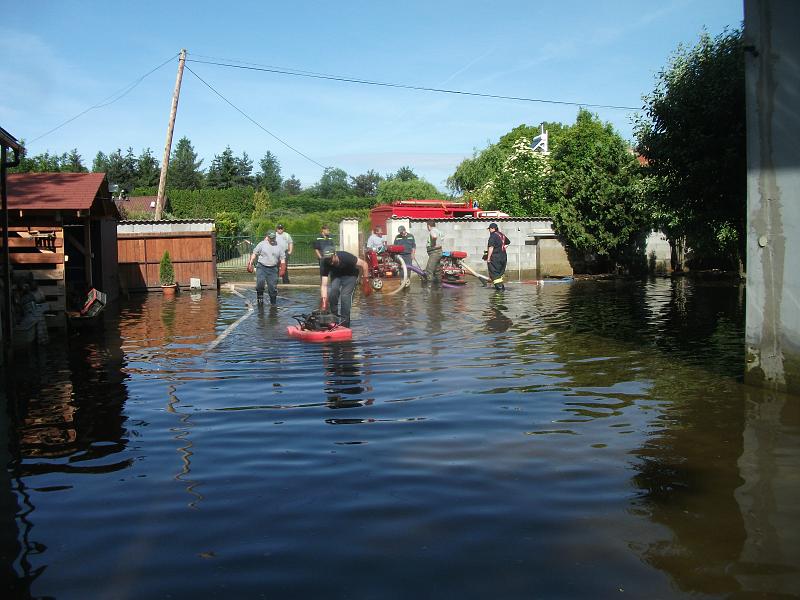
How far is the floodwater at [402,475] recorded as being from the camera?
12.9 ft

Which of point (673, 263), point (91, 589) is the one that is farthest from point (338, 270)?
point (673, 263)

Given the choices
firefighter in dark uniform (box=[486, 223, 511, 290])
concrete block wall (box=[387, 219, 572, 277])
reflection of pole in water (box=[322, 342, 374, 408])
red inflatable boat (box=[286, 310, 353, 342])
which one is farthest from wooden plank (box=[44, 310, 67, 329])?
concrete block wall (box=[387, 219, 572, 277])

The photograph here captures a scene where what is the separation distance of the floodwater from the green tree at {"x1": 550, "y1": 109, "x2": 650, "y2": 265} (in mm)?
16987

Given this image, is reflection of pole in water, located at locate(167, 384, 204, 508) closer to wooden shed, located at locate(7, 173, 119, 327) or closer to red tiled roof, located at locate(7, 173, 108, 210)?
wooden shed, located at locate(7, 173, 119, 327)

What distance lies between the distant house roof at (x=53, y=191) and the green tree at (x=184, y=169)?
64389 mm

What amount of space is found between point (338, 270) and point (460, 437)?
21.2 feet

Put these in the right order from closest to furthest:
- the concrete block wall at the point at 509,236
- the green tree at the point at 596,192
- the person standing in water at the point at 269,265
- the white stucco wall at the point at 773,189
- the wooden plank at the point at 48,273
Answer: the white stucco wall at the point at 773,189, the wooden plank at the point at 48,273, the person standing in water at the point at 269,265, the green tree at the point at 596,192, the concrete block wall at the point at 509,236

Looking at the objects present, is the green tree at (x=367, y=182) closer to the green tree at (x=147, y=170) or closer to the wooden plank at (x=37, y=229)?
the green tree at (x=147, y=170)

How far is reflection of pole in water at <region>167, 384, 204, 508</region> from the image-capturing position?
17.0ft

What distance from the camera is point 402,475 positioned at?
5.49m

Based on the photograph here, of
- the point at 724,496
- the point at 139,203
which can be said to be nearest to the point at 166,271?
the point at 724,496

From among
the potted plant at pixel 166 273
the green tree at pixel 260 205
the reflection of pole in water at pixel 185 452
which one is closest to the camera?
the reflection of pole in water at pixel 185 452

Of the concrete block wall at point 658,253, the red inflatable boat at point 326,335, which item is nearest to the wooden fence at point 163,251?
the red inflatable boat at point 326,335

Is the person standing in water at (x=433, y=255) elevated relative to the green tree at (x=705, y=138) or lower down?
lower down
